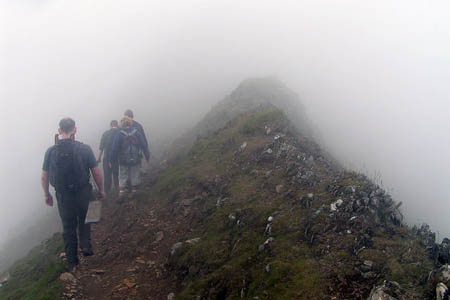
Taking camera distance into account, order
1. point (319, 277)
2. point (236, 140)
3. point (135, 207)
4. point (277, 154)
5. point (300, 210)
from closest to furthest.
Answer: point (319, 277), point (300, 210), point (277, 154), point (135, 207), point (236, 140)

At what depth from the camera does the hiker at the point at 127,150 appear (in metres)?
14.1

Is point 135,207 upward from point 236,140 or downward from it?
downward

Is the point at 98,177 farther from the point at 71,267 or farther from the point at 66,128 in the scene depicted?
the point at 71,267

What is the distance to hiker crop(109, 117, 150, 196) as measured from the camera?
1406 centimetres

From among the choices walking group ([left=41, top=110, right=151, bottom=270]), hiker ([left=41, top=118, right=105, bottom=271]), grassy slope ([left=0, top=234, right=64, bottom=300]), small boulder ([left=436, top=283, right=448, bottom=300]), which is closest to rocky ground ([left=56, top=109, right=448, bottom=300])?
small boulder ([left=436, top=283, right=448, bottom=300])

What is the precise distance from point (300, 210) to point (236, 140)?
6.25 metres

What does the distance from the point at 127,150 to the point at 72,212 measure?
4833mm

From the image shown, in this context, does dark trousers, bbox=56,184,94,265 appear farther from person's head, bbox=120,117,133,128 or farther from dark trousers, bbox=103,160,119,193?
dark trousers, bbox=103,160,119,193

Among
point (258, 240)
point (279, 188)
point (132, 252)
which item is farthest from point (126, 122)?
point (258, 240)

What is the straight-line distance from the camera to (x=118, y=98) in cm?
4850

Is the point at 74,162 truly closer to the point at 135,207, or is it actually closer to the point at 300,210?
the point at 135,207

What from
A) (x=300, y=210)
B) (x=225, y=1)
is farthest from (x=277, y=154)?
(x=225, y=1)

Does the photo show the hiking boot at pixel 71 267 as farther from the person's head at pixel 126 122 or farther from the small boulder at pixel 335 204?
the small boulder at pixel 335 204

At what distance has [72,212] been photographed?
950cm
